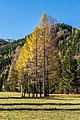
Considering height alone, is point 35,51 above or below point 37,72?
above

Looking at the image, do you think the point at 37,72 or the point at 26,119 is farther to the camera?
the point at 37,72

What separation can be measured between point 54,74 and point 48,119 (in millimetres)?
36953

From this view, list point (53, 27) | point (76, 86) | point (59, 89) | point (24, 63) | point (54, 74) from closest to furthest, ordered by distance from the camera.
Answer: point (53, 27)
point (54, 74)
point (24, 63)
point (76, 86)
point (59, 89)

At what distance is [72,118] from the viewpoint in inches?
711

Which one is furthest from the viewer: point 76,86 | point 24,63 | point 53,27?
point 76,86

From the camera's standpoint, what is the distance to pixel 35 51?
53.4 m

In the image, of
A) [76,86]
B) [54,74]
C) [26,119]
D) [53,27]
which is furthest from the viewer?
[76,86]

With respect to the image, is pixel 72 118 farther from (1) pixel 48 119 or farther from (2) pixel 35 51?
(2) pixel 35 51

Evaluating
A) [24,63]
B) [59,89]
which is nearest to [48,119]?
[24,63]

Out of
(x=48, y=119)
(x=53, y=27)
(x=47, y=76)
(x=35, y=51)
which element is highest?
(x=53, y=27)

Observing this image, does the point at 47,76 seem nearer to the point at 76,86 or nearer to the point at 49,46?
the point at 49,46

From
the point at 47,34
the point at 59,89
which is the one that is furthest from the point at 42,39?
the point at 59,89

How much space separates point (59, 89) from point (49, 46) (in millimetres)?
51189

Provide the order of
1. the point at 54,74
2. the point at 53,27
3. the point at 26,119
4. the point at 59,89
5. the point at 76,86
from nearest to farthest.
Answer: the point at 26,119 < the point at 53,27 < the point at 54,74 < the point at 76,86 < the point at 59,89
